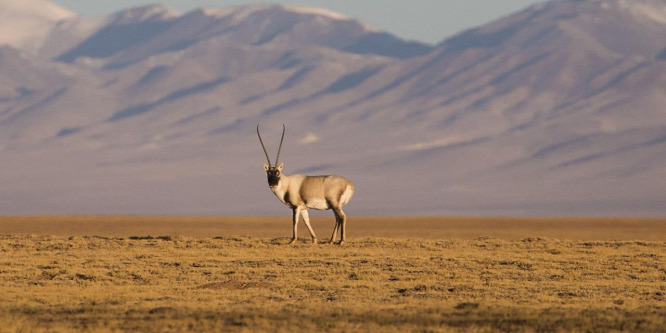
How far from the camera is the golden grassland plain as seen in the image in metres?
21.1

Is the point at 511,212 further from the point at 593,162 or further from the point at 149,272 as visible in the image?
the point at 149,272

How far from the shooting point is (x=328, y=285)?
27531mm

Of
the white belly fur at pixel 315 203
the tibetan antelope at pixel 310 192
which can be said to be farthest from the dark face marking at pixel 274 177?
the white belly fur at pixel 315 203

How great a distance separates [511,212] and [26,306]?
12328cm

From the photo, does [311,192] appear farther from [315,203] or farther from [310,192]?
[315,203]

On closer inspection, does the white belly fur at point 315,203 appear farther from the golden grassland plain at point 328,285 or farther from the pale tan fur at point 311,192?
the golden grassland plain at point 328,285

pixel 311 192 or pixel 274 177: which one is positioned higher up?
pixel 274 177

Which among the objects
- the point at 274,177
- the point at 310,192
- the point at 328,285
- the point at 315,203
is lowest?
the point at 328,285

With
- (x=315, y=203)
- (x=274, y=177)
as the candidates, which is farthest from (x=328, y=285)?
(x=315, y=203)

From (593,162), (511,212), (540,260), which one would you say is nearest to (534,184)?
(593,162)

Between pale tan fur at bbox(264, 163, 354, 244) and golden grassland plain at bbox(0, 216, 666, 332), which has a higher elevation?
pale tan fur at bbox(264, 163, 354, 244)

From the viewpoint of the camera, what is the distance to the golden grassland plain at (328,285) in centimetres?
2111

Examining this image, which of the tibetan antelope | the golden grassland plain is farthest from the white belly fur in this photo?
the golden grassland plain

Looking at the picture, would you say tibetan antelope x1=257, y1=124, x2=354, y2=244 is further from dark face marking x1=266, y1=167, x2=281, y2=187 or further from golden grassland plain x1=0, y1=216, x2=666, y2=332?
golden grassland plain x1=0, y1=216, x2=666, y2=332
